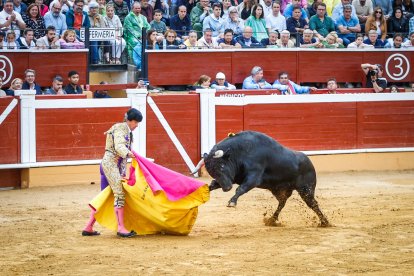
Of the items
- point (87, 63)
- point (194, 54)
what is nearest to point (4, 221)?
point (87, 63)

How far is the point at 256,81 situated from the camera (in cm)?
1486

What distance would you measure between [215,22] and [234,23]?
1.20ft

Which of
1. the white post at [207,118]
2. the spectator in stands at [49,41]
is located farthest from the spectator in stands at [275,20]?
the spectator in stands at [49,41]

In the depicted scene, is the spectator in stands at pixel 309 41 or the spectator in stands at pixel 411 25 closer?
the spectator in stands at pixel 309 41

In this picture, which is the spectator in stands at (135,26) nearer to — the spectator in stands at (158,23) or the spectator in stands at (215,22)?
the spectator in stands at (158,23)

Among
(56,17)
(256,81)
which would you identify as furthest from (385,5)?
(56,17)

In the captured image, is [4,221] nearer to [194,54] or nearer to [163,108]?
[163,108]

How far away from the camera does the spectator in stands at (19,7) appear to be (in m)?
14.4

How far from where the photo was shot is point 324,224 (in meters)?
9.80

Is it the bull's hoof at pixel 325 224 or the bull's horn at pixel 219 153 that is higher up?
the bull's horn at pixel 219 153

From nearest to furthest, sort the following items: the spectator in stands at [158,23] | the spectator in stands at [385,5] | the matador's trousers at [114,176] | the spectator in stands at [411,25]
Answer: the matador's trousers at [114,176] < the spectator in stands at [158,23] < the spectator in stands at [411,25] < the spectator in stands at [385,5]

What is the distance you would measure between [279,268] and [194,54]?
26.5 feet

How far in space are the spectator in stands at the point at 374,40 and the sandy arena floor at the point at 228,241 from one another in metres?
4.66

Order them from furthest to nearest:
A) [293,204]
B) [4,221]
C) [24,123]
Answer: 1. [24,123]
2. [293,204]
3. [4,221]
